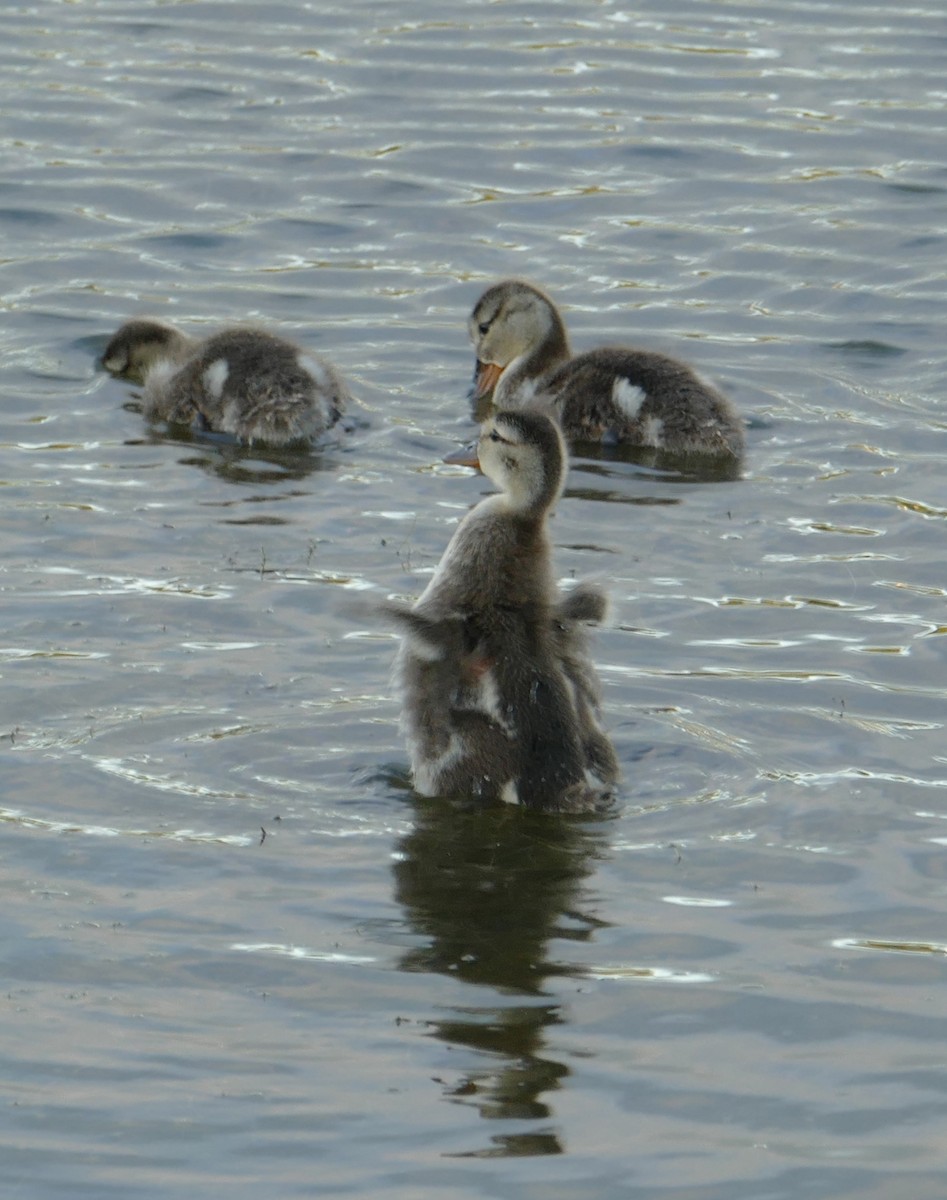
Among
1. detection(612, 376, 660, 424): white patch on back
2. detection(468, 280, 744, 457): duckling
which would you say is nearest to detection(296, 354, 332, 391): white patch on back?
detection(468, 280, 744, 457): duckling

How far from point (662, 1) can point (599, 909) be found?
1377 cm

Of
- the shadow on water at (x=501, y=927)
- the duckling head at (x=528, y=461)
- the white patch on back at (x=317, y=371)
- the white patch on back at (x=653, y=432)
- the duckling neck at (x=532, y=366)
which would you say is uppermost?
the duckling head at (x=528, y=461)

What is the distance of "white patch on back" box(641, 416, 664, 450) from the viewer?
9773mm

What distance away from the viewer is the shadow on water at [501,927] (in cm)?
483

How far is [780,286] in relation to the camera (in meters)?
12.4

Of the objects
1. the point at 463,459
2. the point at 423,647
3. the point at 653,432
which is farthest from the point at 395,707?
the point at 653,432

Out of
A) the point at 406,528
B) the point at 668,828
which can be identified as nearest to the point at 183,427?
the point at 406,528

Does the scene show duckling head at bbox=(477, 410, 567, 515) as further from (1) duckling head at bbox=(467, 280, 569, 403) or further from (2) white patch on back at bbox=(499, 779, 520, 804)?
(1) duckling head at bbox=(467, 280, 569, 403)

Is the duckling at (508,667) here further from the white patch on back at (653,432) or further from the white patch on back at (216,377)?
the white patch on back at (216,377)

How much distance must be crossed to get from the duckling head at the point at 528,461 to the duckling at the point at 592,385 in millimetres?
2871

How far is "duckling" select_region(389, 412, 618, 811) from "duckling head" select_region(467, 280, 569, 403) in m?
4.05

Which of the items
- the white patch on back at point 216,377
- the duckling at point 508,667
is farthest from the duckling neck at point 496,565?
the white patch on back at point 216,377

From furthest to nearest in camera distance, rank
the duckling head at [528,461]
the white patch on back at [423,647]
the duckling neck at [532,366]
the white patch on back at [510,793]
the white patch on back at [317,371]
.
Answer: the duckling neck at [532,366] → the white patch on back at [317,371] → the duckling head at [528,461] → the white patch on back at [423,647] → the white patch on back at [510,793]

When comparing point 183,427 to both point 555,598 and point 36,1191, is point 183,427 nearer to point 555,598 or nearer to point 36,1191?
point 555,598
